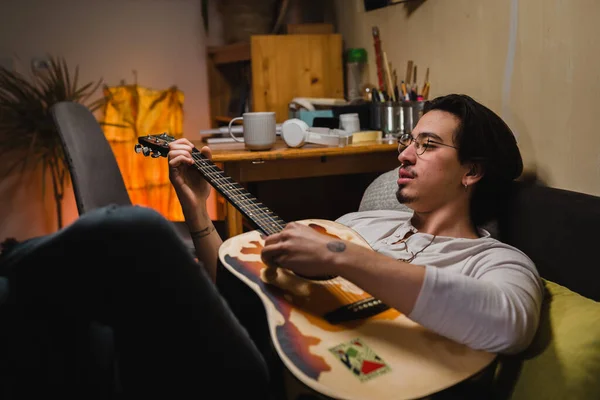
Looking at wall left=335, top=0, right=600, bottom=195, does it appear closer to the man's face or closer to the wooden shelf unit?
the man's face

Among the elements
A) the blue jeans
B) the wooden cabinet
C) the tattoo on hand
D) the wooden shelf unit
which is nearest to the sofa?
the tattoo on hand

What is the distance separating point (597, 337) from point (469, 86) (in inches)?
41.7

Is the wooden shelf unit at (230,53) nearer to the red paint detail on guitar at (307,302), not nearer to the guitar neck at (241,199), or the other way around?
the guitar neck at (241,199)

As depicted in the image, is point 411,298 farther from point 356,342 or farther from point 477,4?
point 477,4

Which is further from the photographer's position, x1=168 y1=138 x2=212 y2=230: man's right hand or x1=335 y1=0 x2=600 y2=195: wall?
x1=168 y1=138 x2=212 y2=230: man's right hand

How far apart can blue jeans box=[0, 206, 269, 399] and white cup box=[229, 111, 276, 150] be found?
1062mm

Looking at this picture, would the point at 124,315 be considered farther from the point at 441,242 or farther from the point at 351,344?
the point at 441,242

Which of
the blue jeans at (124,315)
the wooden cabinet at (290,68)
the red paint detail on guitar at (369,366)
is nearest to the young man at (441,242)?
the red paint detail on guitar at (369,366)

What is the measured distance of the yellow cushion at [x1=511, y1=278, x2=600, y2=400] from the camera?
0.96m

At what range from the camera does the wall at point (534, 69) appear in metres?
1.36

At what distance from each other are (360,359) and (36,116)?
2557 millimetres

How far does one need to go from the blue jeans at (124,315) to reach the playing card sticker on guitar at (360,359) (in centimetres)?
13

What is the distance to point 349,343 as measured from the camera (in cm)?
96

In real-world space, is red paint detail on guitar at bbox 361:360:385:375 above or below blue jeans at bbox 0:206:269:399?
below
